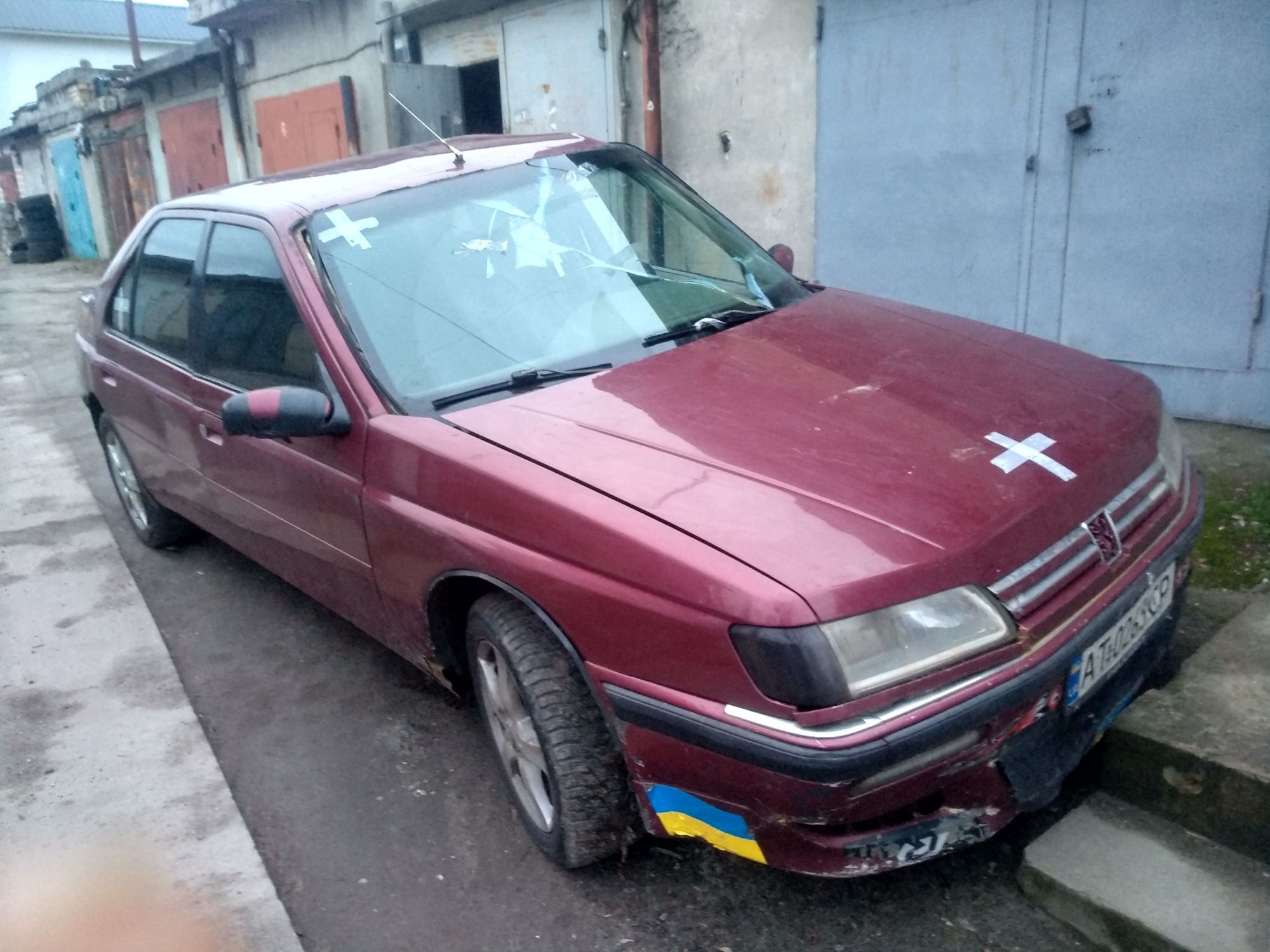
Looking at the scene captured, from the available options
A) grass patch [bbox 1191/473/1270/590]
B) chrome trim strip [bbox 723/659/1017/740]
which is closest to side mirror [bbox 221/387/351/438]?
chrome trim strip [bbox 723/659/1017/740]

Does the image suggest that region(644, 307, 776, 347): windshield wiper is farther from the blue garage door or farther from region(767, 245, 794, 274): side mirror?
the blue garage door

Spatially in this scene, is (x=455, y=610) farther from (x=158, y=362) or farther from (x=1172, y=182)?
(x=1172, y=182)

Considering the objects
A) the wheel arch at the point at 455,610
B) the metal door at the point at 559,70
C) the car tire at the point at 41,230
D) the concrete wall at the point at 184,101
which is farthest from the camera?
the car tire at the point at 41,230

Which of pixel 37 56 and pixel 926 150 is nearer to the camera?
pixel 926 150

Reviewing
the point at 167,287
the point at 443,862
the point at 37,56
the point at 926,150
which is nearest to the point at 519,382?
the point at 443,862

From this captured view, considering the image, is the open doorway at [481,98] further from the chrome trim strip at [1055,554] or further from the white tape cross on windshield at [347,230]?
the chrome trim strip at [1055,554]

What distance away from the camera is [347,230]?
10.3 feet

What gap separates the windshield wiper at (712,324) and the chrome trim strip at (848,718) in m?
1.34

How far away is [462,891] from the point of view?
2611mm

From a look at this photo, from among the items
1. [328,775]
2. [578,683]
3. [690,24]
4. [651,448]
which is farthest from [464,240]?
[690,24]

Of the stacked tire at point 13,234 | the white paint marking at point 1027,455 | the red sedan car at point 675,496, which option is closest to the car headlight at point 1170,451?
the red sedan car at point 675,496

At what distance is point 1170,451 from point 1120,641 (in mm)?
722

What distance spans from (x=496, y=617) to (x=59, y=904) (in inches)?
56.0

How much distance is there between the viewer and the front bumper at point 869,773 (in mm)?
1933
